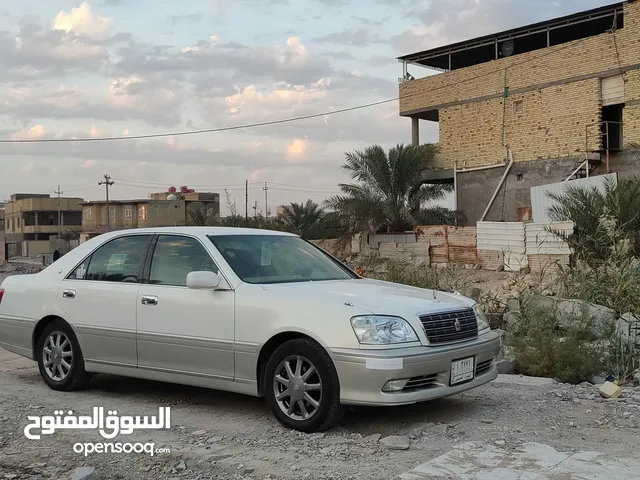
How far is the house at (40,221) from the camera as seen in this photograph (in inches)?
3585

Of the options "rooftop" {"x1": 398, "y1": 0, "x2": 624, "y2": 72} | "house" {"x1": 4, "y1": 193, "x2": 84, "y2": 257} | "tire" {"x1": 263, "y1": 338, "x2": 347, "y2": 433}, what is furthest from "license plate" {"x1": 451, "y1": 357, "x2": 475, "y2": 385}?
"house" {"x1": 4, "y1": 193, "x2": 84, "y2": 257}

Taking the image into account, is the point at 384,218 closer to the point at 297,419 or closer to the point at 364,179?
the point at 364,179

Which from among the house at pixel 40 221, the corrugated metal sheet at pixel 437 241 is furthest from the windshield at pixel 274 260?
the house at pixel 40 221

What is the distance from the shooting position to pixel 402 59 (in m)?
35.2

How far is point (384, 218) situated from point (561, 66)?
936cm

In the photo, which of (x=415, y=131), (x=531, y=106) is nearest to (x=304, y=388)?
(x=531, y=106)

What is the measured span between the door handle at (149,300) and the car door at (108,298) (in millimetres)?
120

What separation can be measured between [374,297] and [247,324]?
1.02 meters

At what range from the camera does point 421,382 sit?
17.5ft

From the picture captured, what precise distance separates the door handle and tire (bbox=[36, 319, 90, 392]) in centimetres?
102

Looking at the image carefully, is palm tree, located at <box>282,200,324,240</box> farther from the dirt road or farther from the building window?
the dirt road

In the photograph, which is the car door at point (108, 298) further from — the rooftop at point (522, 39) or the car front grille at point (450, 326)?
the rooftop at point (522, 39)

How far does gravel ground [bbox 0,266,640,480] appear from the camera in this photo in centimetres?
473

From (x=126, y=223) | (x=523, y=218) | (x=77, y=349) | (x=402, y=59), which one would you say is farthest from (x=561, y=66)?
(x=126, y=223)
